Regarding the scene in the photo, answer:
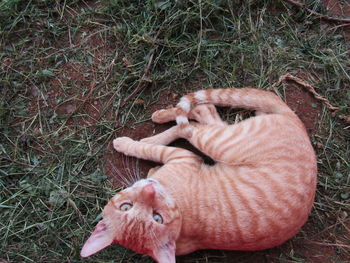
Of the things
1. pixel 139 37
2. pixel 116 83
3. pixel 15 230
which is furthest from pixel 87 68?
pixel 15 230

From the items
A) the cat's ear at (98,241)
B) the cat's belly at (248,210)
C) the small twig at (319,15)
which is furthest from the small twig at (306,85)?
the cat's ear at (98,241)

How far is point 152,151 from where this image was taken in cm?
307

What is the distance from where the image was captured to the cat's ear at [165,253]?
8.00 ft

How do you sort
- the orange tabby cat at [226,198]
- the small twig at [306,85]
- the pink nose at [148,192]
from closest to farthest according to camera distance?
the pink nose at [148,192] < the orange tabby cat at [226,198] < the small twig at [306,85]

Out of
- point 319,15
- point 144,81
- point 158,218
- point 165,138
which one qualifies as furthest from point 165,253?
point 319,15

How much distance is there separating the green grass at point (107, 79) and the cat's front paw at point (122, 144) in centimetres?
14

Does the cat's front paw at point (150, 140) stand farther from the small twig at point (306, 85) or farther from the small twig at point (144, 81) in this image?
the small twig at point (306, 85)

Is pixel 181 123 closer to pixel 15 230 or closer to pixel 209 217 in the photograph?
pixel 209 217

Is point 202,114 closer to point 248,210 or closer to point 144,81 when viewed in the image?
point 144,81

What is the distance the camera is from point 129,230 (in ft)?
8.26

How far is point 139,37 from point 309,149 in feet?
5.81

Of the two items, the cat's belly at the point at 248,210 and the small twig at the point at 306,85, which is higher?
the small twig at the point at 306,85

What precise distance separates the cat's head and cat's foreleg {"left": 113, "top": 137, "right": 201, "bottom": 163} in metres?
0.47

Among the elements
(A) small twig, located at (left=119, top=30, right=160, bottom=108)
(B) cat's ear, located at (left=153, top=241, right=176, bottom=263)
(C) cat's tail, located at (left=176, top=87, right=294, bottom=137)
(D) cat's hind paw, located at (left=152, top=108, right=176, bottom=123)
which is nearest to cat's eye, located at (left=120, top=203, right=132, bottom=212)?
(B) cat's ear, located at (left=153, top=241, right=176, bottom=263)
